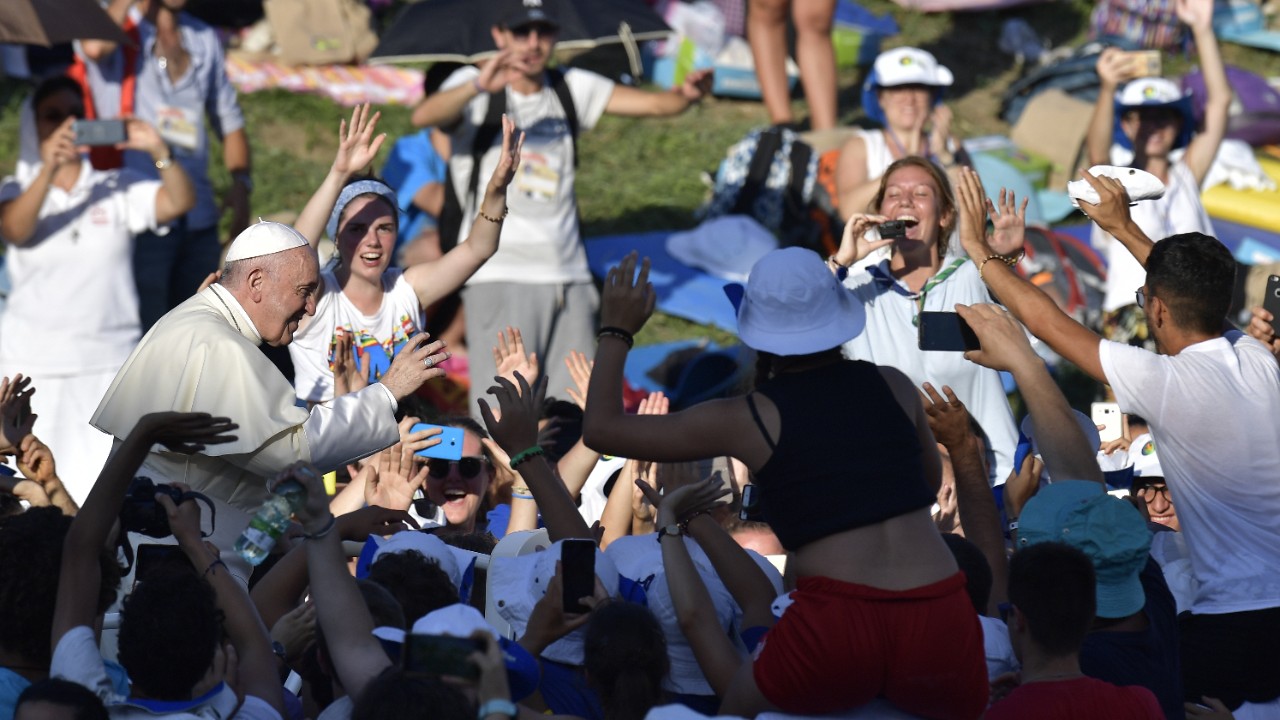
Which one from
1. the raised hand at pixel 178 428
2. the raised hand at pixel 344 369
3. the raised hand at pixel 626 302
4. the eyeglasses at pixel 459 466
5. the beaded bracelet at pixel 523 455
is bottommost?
the eyeglasses at pixel 459 466

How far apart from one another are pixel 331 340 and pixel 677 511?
2.34 metres

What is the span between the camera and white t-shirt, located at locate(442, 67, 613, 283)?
7352 millimetres

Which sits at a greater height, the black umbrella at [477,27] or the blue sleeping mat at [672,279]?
the black umbrella at [477,27]

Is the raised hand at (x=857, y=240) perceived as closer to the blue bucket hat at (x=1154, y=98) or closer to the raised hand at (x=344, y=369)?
the raised hand at (x=344, y=369)

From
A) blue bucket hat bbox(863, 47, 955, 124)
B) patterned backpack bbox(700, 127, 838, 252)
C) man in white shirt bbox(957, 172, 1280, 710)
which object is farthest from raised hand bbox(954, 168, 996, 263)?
patterned backpack bbox(700, 127, 838, 252)

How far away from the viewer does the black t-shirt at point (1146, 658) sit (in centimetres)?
367

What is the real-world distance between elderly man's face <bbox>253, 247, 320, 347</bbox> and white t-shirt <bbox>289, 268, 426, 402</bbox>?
3.59ft

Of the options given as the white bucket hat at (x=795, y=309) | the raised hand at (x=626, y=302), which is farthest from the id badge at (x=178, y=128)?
the white bucket hat at (x=795, y=309)

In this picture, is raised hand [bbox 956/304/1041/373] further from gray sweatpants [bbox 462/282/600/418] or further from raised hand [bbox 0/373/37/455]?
gray sweatpants [bbox 462/282/600/418]

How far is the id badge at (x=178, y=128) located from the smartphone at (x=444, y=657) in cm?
494

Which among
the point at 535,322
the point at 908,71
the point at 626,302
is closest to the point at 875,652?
the point at 626,302

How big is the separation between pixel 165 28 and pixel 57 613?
4906 mm

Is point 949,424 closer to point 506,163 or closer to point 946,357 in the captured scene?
point 946,357

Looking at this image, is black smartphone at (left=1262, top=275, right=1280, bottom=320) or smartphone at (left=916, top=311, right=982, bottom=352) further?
black smartphone at (left=1262, top=275, right=1280, bottom=320)
